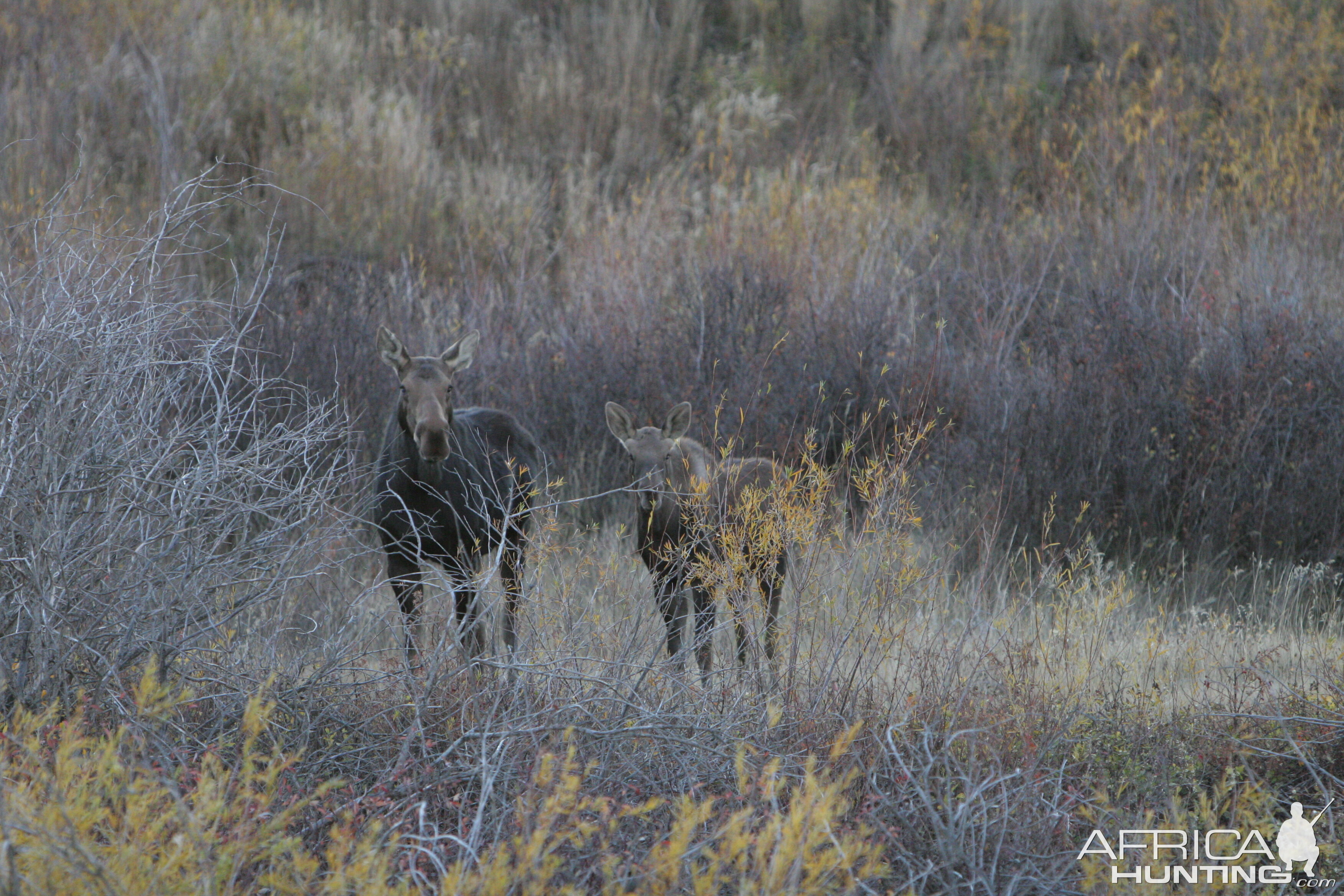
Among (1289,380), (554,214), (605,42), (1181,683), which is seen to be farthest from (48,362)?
(605,42)

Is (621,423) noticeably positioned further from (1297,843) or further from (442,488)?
(1297,843)

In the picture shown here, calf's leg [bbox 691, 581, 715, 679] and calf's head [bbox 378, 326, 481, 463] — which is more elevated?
calf's head [bbox 378, 326, 481, 463]

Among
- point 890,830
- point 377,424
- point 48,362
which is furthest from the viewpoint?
point 377,424

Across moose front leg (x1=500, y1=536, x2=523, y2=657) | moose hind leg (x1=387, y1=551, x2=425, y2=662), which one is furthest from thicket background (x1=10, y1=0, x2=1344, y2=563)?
moose hind leg (x1=387, y1=551, x2=425, y2=662)

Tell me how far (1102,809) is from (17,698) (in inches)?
133

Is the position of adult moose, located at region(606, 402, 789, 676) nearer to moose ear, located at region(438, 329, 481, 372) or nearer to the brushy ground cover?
the brushy ground cover

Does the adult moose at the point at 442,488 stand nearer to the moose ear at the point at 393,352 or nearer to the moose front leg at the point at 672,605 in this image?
the moose ear at the point at 393,352

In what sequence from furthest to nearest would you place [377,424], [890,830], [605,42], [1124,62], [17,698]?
[605,42]
[1124,62]
[377,424]
[17,698]
[890,830]

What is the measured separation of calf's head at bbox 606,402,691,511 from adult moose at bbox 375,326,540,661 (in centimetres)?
53

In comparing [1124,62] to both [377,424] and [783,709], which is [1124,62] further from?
[783,709]

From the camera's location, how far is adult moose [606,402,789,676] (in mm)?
4684

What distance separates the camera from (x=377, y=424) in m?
7.93

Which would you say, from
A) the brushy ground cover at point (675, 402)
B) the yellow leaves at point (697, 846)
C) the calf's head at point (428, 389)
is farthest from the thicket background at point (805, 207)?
the yellow leaves at point (697, 846)

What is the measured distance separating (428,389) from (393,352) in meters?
0.42
